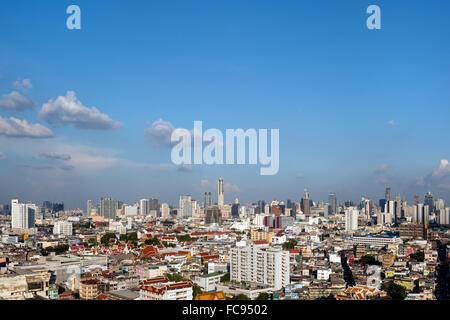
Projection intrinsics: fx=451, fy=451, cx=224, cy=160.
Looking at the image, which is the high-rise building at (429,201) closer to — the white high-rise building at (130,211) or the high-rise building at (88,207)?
the white high-rise building at (130,211)

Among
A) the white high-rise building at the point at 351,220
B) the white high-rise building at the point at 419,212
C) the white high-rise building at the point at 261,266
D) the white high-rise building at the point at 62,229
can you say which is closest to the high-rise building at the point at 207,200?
the white high-rise building at the point at 351,220

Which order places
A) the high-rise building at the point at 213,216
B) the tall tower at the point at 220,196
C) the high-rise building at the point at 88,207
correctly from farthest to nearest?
the high-rise building at the point at 88,207, the tall tower at the point at 220,196, the high-rise building at the point at 213,216

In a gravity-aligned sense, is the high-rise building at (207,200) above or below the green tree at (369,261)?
above

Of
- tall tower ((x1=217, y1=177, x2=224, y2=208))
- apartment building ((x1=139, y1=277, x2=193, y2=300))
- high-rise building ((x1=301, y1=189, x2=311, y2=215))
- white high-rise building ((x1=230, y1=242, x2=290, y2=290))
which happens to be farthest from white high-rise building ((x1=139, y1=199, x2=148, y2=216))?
apartment building ((x1=139, y1=277, x2=193, y2=300))

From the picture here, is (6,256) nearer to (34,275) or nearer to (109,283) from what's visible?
(34,275)

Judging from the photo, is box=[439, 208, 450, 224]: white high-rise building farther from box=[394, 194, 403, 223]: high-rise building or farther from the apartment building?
the apartment building
